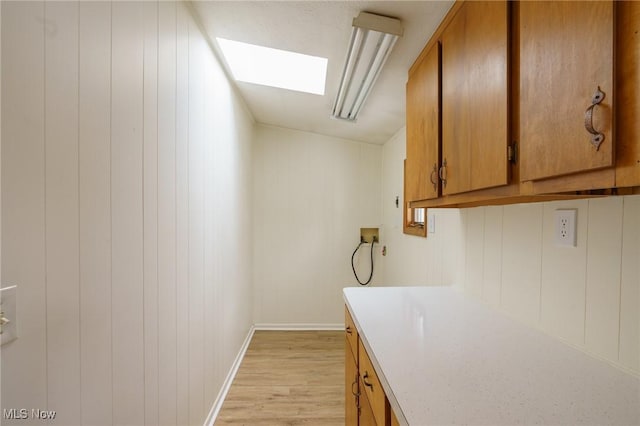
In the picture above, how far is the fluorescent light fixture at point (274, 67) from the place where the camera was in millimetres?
1848

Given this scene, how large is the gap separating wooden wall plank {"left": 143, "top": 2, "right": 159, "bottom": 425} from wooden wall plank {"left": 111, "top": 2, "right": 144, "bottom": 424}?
33mm

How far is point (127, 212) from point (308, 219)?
8.41 feet

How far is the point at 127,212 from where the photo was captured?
974 millimetres

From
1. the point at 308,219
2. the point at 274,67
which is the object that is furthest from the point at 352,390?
the point at 308,219

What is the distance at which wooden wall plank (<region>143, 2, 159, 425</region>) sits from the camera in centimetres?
108

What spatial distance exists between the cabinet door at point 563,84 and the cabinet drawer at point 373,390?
2.46 ft

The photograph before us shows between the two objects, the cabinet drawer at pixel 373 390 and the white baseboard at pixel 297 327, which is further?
the white baseboard at pixel 297 327

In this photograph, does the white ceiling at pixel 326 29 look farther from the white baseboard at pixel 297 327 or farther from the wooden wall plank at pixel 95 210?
the white baseboard at pixel 297 327

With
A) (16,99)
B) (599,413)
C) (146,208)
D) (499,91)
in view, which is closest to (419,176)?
(499,91)

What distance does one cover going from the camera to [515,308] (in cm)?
117

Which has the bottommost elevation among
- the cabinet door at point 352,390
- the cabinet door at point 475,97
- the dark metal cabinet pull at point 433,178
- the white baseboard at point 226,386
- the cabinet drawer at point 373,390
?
the white baseboard at point 226,386

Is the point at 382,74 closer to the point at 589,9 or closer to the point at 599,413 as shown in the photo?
the point at 589,9

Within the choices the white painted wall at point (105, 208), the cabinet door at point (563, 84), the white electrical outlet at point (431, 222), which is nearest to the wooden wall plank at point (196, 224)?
the white painted wall at point (105, 208)

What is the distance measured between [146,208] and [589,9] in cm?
140
